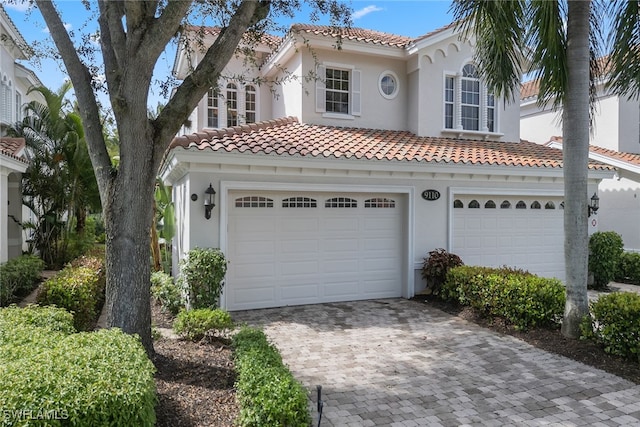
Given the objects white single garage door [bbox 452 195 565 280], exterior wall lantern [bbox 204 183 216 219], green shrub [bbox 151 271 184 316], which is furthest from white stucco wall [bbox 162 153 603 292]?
green shrub [bbox 151 271 184 316]

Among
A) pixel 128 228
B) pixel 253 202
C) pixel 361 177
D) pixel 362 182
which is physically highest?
pixel 361 177

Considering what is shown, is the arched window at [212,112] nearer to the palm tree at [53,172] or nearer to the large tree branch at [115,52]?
the palm tree at [53,172]

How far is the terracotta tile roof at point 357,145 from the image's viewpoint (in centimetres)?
943

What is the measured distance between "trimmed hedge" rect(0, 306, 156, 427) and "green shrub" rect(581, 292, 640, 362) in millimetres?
6659

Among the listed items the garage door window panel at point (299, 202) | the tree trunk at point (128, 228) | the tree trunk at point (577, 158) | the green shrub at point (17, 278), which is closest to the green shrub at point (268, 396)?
the tree trunk at point (128, 228)

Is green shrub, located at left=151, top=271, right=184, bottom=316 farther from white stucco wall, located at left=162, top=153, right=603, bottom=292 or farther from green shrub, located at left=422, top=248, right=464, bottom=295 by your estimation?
green shrub, located at left=422, top=248, right=464, bottom=295

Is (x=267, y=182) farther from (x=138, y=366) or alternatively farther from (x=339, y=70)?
(x=138, y=366)

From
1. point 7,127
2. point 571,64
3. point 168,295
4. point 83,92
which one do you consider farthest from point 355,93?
point 7,127

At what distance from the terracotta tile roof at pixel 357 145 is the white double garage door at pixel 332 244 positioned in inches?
43.4

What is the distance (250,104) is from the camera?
50.1 feet

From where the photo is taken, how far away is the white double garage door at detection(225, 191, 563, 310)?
9781mm

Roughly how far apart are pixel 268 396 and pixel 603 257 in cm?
1246

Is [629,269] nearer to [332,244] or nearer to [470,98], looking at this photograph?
[470,98]

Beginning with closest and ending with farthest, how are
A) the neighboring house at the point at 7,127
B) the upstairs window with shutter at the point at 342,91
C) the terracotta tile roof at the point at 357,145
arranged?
the terracotta tile roof at the point at 357,145, the neighboring house at the point at 7,127, the upstairs window with shutter at the point at 342,91
